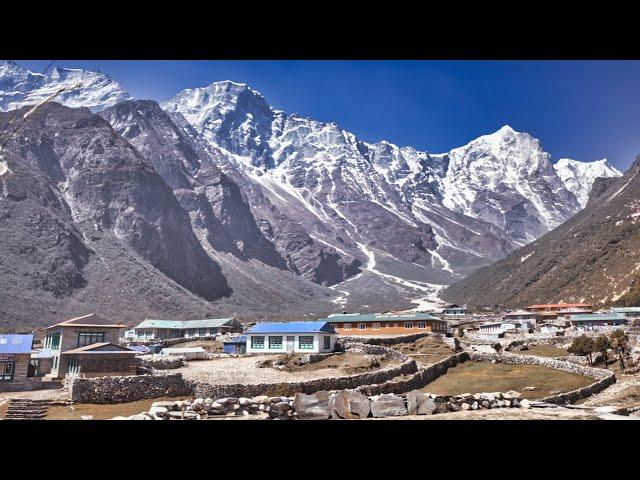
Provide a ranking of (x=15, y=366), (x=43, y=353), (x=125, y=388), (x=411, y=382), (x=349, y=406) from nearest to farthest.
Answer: (x=349, y=406), (x=125, y=388), (x=15, y=366), (x=411, y=382), (x=43, y=353)

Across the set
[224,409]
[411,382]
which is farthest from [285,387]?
[224,409]

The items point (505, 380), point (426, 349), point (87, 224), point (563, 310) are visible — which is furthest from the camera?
point (87, 224)

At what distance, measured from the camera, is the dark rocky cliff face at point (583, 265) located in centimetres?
8612

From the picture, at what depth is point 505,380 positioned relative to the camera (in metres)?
29.3

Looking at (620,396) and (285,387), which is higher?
(285,387)

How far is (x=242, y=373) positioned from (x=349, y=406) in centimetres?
1929

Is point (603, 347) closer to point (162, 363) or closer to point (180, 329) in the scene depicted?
point (162, 363)

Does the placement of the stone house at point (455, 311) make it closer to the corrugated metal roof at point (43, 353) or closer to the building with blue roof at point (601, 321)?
the building with blue roof at point (601, 321)

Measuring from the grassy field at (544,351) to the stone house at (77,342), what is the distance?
3134 cm
